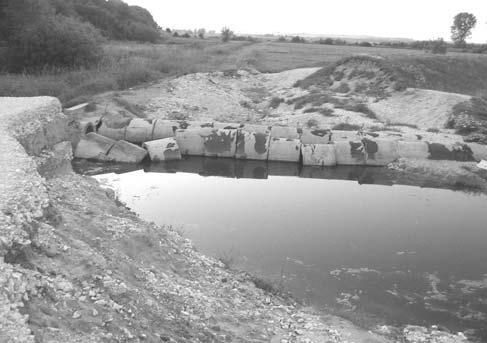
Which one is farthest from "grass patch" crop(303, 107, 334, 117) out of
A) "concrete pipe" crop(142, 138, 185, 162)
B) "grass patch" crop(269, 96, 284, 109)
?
"concrete pipe" crop(142, 138, 185, 162)

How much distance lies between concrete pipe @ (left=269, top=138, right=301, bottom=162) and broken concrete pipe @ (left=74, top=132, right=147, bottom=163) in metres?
3.80

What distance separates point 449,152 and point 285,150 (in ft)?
15.8

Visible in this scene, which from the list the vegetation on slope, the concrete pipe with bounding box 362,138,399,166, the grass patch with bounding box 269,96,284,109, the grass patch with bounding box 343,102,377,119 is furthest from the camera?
the vegetation on slope

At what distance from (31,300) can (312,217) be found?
22.7 feet

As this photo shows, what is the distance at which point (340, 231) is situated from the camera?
931 centimetres

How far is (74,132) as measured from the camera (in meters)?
14.5

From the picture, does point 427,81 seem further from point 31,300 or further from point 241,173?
point 31,300

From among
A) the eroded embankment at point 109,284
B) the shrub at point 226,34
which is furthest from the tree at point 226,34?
the eroded embankment at point 109,284

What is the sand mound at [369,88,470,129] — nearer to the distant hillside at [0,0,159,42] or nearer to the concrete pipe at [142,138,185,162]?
the concrete pipe at [142,138,185,162]

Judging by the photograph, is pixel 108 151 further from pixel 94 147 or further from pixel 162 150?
pixel 162 150

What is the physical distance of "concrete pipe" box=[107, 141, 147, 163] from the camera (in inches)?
550

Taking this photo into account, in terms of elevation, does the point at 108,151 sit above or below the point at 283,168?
above

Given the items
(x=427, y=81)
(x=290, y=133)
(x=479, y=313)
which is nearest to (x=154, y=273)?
(x=479, y=313)

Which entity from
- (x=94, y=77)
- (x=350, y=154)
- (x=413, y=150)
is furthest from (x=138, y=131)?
(x=413, y=150)
